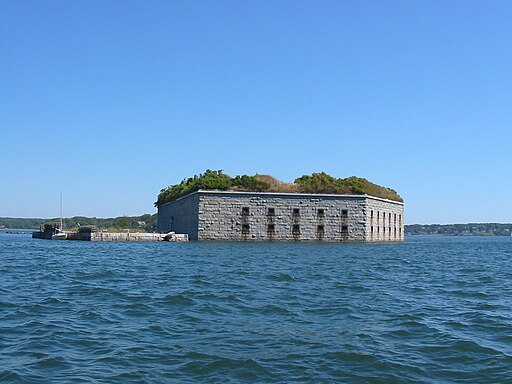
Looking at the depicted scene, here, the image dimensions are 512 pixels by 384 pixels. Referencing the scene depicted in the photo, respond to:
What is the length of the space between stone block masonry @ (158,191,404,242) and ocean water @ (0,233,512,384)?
127 feet

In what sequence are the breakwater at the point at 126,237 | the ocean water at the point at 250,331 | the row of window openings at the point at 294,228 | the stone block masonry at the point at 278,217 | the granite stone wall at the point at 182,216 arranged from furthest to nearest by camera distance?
the granite stone wall at the point at 182,216
the row of window openings at the point at 294,228
the breakwater at the point at 126,237
the stone block masonry at the point at 278,217
the ocean water at the point at 250,331

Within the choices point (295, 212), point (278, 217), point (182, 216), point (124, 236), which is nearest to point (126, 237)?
point (124, 236)

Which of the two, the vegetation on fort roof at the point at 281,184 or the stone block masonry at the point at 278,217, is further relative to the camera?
the vegetation on fort roof at the point at 281,184

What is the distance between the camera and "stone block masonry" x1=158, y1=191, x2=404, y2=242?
2351 inches

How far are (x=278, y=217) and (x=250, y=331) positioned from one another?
49.4m

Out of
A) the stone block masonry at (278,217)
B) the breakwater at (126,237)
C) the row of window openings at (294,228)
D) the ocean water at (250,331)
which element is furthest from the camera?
the row of window openings at (294,228)

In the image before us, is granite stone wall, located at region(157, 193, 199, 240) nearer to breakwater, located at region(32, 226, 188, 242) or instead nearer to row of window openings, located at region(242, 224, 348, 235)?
breakwater, located at region(32, 226, 188, 242)

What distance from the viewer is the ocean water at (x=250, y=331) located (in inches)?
334

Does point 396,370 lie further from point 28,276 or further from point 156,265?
point 156,265

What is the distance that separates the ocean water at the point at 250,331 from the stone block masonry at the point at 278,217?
3857 centimetres

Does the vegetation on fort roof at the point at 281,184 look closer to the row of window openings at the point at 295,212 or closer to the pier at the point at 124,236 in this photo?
the row of window openings at the point at 295,212

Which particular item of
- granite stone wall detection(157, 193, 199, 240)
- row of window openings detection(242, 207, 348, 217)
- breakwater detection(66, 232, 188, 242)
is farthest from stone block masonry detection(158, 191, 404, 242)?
breakwater detection(66, 232, 188, 242)

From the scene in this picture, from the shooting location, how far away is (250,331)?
37.2 feet

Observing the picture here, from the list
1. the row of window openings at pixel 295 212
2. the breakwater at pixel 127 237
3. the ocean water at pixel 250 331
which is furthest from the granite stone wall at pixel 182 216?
the ocean water at pixel 250 331
